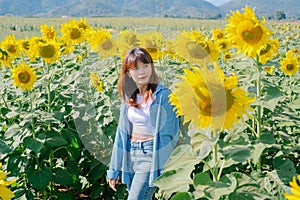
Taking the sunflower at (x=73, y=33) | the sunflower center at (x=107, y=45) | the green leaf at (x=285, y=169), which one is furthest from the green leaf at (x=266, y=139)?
the sunflower at (x=73, y=33)

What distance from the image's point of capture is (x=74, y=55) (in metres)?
5.34

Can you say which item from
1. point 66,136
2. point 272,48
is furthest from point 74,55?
point 272,48

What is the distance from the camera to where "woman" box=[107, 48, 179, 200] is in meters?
2.87

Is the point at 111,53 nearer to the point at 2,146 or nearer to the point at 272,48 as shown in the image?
the point at 272,48

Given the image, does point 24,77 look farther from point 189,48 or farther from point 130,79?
point 189,48

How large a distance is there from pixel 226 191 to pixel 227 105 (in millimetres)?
397

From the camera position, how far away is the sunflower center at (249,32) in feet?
9.63

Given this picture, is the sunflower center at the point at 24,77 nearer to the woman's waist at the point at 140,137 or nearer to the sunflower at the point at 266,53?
the woman's waist at the point at 140,137

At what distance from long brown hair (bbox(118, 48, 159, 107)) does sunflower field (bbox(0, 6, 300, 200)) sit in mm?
206

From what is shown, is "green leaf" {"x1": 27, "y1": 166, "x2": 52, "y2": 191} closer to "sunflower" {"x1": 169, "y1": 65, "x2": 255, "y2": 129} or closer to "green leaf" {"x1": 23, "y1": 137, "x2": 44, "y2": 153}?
"green leaf" {"x1": 23, "y1": 137, "x2": 44, "y2": 153}

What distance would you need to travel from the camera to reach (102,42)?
4355 mm

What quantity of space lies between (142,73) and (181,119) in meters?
0.64

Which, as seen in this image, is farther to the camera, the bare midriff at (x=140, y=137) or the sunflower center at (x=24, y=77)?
the sunflower center at (x=24, y=77)

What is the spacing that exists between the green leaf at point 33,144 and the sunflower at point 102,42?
3.77 feet
